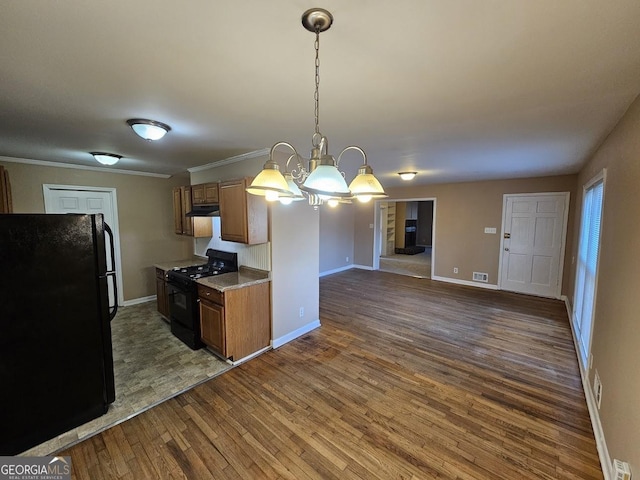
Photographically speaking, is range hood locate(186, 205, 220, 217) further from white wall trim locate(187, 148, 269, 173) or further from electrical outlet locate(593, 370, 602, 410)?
electrical outlet locate(593, 370, 602, 410)

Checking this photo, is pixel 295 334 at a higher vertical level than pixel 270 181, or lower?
lower

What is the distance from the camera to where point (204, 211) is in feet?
12.3

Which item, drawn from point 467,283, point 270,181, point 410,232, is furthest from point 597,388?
point 410,232

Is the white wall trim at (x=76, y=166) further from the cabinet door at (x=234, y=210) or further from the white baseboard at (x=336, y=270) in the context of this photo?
the white baseboard at (x=336, y=270)

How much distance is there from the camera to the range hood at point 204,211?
358 centimetres

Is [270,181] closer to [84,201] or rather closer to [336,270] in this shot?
[84,201]

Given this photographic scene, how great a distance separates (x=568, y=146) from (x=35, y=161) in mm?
6873

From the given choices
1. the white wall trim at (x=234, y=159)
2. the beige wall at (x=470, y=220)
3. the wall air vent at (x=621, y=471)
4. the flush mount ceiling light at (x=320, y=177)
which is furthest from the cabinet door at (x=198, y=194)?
the beige wall at (x=470, y=220)

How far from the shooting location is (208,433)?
2057mm

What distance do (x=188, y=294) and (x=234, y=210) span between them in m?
1.16

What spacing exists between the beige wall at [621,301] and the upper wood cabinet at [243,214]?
2987mm

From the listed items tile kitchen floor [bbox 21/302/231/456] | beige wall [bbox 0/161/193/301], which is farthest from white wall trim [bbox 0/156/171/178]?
tile kitchen floor [bbox 21/302/231/456]

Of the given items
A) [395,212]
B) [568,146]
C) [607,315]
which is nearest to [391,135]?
[568,146]

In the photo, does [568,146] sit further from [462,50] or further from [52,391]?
[52,391]
